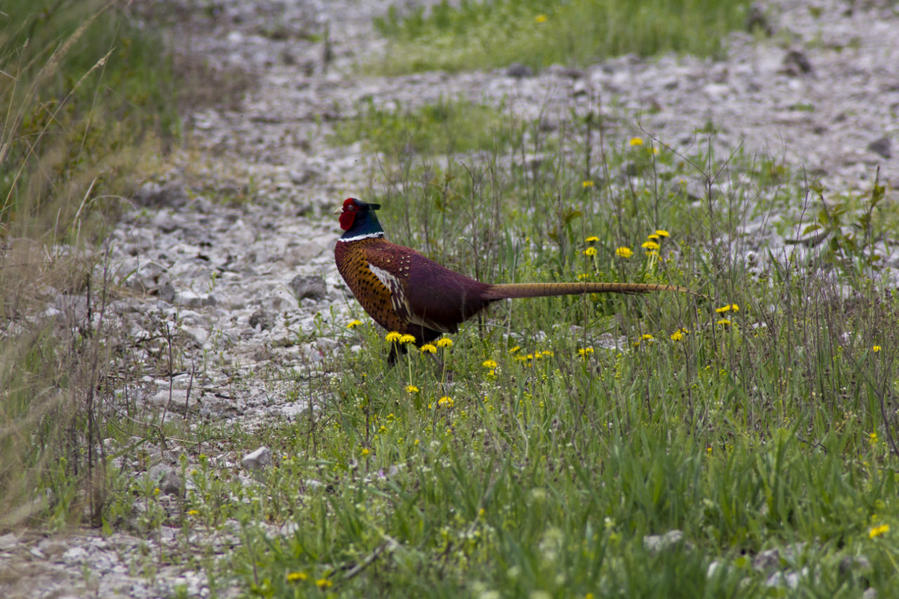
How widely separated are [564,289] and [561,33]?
7.26m

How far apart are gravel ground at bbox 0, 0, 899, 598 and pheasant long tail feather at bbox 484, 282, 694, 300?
2.65 ft

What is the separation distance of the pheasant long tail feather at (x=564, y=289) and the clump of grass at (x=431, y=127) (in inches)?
131

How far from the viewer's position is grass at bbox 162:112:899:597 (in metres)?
2.77

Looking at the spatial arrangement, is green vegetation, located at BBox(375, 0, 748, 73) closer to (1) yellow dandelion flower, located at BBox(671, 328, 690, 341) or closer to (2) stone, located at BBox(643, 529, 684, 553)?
(1) yellow dandelion flower, located at BBox(671, 328, 690, 341)

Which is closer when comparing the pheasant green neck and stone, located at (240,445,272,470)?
stone, located at (240,445,272,470)

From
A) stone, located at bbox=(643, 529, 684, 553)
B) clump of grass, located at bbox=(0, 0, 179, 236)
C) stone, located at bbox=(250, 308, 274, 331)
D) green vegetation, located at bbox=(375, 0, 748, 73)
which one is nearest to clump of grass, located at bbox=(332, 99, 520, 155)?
green vegetation, located at bbox=(375, 0, 748, 73)

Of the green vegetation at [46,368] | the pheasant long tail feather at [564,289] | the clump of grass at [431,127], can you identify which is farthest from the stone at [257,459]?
the clump of grass at [431,127]

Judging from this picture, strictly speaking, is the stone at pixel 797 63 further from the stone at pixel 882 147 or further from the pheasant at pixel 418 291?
the pheasant at pixel 418 291

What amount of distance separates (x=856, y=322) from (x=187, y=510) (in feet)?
10.4

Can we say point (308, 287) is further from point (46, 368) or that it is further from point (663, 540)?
point (663, 540)

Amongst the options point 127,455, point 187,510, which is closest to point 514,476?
point 187,510

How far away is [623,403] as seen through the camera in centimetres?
354

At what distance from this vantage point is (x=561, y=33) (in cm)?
1079

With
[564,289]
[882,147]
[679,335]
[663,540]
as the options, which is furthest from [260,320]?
[882,147]
